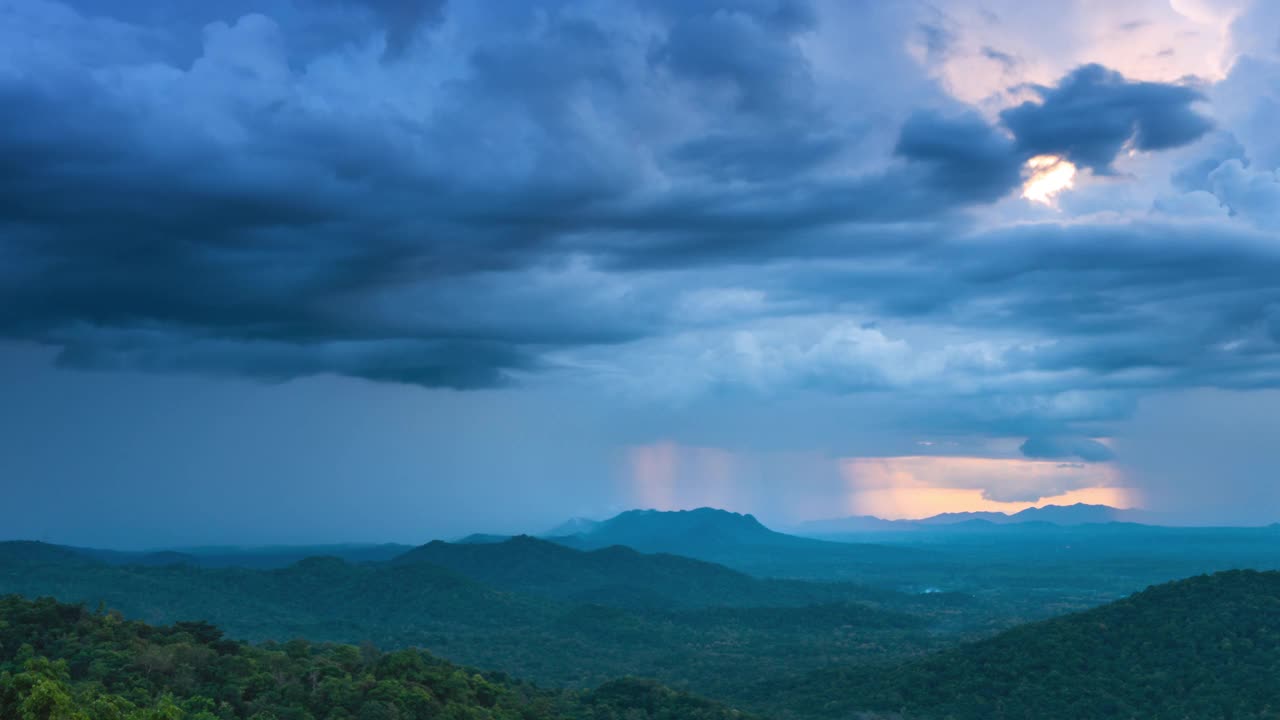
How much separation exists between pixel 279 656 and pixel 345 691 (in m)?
8.50

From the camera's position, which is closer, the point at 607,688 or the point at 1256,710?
the point at 1256,710

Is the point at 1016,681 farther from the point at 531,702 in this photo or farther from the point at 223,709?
the point at 223,709

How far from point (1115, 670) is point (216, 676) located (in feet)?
308

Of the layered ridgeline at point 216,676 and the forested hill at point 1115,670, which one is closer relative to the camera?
the layered ridgeline at point 216,676

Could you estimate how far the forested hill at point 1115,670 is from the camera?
4063 inches

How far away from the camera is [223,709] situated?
63.2 metres

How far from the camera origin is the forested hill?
10319 cm

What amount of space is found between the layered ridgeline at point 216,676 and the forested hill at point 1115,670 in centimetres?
3814

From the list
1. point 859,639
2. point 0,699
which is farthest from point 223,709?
point 859,639

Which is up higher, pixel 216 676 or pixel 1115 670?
pixel 216 676

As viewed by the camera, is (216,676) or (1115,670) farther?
(1115,670)

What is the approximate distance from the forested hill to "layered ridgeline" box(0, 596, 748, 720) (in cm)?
3814

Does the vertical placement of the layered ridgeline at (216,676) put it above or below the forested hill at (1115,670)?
above

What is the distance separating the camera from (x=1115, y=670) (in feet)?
371
